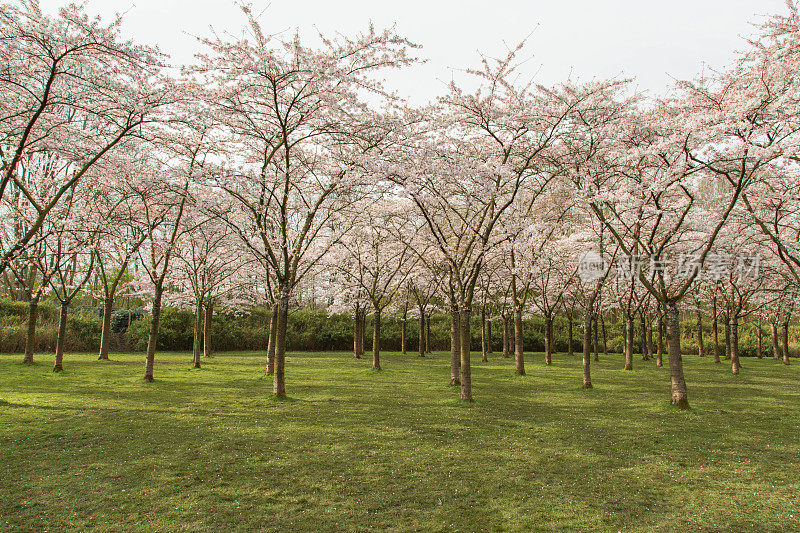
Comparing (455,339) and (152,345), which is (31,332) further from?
(455,339)

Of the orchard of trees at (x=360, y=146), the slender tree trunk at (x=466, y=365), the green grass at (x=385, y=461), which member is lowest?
the green grass at (x=385, y=461)

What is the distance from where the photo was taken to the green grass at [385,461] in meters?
4.56

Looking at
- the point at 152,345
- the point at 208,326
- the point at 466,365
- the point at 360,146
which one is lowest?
the point at 466,365

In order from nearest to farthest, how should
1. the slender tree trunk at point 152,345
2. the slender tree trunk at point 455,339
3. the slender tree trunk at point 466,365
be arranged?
the slender tree trunk at point 466,365 → the slender tree trunk at point 455,339 → the slender tree trunk at point 152,345

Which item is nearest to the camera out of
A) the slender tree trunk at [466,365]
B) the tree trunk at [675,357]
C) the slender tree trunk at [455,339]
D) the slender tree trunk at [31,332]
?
the tree trunk at [675,357]

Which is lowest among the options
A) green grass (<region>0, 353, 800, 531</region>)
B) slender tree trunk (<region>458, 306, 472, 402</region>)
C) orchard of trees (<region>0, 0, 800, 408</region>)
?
Answer: green grass (<region>0, 353, 800, 531</region>)

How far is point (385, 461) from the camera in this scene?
628 cm

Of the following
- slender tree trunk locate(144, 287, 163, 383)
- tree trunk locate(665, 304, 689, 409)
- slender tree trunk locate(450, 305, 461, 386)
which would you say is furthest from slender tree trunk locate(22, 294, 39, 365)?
tree trunk locate(665, 304, 689, 409)

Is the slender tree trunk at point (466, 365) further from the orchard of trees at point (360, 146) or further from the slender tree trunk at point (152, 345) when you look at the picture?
the slender tree trunk at point (152, 345)

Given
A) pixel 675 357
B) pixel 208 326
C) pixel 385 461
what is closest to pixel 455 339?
pixel 675 357

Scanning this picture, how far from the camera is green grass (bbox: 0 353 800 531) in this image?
15.0 ft

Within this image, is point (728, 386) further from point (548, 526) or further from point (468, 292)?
point (548, 526)

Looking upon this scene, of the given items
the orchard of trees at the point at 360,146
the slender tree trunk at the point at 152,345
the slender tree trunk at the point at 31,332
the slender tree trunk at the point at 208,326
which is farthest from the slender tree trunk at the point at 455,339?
the slender tree trunk at the point at 31,332

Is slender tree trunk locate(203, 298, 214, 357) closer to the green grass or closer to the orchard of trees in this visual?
the orchard of trees
